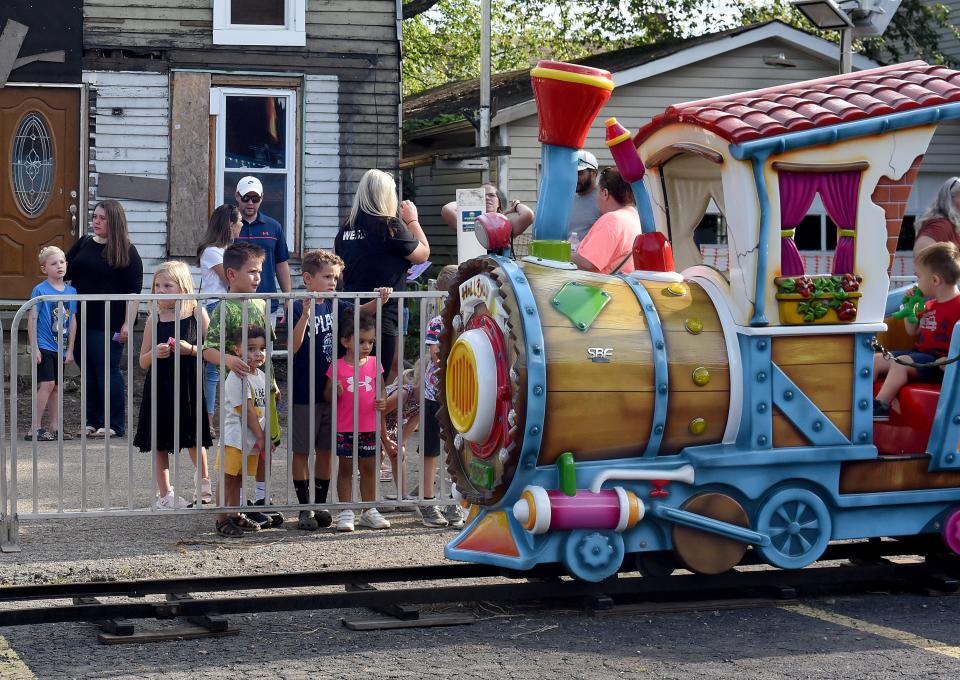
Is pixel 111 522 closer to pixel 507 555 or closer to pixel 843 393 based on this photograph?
pixel 507 555

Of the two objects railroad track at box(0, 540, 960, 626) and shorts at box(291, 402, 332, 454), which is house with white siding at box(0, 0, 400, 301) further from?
railroad track at box(0, 540, 960, 626)

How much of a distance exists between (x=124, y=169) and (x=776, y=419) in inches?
423

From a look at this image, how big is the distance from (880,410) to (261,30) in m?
10.3

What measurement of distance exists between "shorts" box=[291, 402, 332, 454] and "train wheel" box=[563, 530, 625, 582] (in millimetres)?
2431

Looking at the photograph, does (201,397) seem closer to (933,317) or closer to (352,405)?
(352,405)

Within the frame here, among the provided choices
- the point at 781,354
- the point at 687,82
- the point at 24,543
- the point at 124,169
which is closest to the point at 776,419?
the point at 781,354

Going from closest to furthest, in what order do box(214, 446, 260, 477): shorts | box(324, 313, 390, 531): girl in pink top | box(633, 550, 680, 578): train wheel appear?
box(633, 550, 680, 578): train wheel, box(214, 446, 260, 477): shorts, box(324, 313, 390, 531): girl in pink top

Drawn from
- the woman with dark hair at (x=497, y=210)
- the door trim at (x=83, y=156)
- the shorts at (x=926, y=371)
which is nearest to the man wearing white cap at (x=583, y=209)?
the woman with dark hair at (x=497, y=210)

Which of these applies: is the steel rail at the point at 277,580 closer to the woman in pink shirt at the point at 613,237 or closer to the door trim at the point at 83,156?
the woman in pink shirt at the point at 613,237

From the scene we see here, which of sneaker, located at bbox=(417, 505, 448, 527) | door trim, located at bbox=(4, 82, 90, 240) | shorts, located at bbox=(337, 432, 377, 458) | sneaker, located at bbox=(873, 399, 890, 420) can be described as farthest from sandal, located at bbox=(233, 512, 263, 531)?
door trim, located at bbox=(4, 82, 90, 240)

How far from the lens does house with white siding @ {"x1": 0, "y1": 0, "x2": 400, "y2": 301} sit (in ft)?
47.9

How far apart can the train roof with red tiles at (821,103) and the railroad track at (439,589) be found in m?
1.88

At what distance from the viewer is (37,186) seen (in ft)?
48.3

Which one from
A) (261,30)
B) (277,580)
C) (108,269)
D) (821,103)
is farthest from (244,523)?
(261,30)
